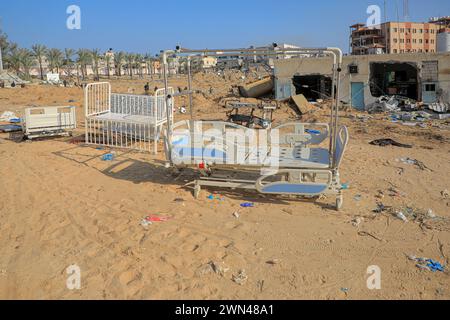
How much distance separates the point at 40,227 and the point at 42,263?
3.21ft

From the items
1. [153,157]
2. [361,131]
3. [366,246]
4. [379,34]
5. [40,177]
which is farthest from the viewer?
[379,34]

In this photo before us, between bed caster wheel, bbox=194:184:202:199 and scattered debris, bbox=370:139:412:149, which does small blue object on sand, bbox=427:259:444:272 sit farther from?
scattered debris, bbox=370:139:412:149

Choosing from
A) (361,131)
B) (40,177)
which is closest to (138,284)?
(40,177)

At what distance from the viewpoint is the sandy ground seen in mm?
3521

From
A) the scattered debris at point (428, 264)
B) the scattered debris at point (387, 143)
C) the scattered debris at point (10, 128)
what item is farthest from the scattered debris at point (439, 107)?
the scattered debris at point (10, 128)

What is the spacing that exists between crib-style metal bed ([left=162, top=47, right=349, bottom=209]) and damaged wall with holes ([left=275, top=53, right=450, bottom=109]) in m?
11.9

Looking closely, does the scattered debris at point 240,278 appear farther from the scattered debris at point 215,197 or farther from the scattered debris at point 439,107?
the scattered debris at point 439,107

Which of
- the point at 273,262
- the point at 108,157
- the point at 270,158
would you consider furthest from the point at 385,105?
the point at 273,262

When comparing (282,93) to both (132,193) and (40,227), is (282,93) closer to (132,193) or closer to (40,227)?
(132,193)

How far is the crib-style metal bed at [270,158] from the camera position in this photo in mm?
5344

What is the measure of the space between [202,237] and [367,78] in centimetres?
1514

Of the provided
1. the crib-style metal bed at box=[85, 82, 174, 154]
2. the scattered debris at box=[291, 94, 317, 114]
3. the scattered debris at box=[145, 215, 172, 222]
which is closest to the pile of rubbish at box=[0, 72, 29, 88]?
the scattered debris at box=[291, 94, 317, 114]

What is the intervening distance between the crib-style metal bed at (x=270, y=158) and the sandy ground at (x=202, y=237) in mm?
267
